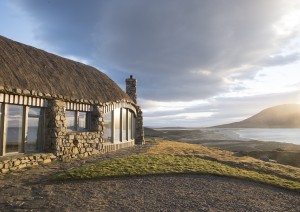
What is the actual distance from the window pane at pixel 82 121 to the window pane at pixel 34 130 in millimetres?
2792

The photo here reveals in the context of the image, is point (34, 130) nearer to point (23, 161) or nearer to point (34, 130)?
point (34, 130)

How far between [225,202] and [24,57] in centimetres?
1215

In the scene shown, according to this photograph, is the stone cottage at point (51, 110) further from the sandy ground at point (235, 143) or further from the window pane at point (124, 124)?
the sandy ground at point (235, 143)

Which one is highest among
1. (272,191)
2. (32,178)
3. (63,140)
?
(63,140)

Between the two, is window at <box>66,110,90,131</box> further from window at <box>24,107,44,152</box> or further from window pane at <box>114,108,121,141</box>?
window pane at <box>114,108,121,141</box>

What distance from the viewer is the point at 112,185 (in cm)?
973

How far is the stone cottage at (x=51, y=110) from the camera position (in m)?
12.5

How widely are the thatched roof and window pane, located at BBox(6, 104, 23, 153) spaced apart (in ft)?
3.17

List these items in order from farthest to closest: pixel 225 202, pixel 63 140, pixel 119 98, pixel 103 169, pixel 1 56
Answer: pixel 119 98 → pixel 63 140 → pixel 1 56 → pixel 103 169 → pixel 225 202

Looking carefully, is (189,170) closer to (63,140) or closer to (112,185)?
(112,185)

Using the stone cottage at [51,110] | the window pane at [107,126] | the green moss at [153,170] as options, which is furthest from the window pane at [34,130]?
the window pane at [107,126]

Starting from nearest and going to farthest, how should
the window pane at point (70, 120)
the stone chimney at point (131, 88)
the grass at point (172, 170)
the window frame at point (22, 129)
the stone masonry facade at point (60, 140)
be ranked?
the grass at point (172, 170) < the window frame at point (22, 129) < the stone masonry facade at point (60, 140) < the window pane at point (70, 120) < the stone chimney at point (131, 88)

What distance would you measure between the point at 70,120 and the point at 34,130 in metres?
2.50

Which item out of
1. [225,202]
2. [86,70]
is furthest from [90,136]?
[225,202]
